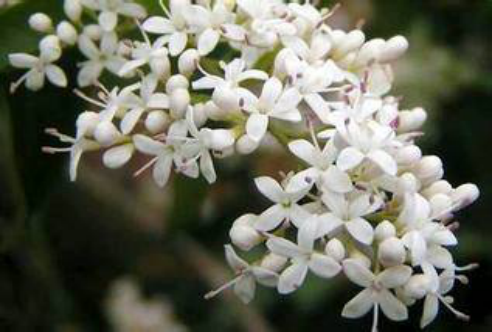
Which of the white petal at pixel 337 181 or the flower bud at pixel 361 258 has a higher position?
the white petal at pixel 337 181

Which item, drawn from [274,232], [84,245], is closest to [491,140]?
[84,245]

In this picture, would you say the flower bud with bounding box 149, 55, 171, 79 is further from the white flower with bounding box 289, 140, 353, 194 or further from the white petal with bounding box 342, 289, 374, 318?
the white petal with bounding box 342, 289, 374, 318

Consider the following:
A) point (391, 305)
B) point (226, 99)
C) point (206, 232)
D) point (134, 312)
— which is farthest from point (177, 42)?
point (134, 312)

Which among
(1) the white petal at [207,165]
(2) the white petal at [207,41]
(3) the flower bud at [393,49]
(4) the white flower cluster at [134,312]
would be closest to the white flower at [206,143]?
(1) the white petal at [207,165]

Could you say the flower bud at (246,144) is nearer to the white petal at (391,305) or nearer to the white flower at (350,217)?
the white flower at (350,217)

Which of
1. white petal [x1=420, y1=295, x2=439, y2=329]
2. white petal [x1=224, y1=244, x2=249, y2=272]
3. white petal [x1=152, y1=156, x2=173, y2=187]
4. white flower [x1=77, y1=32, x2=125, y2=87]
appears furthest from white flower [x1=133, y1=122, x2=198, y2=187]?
white petal [x1=420, y1=295, x2=439, y2=329]
